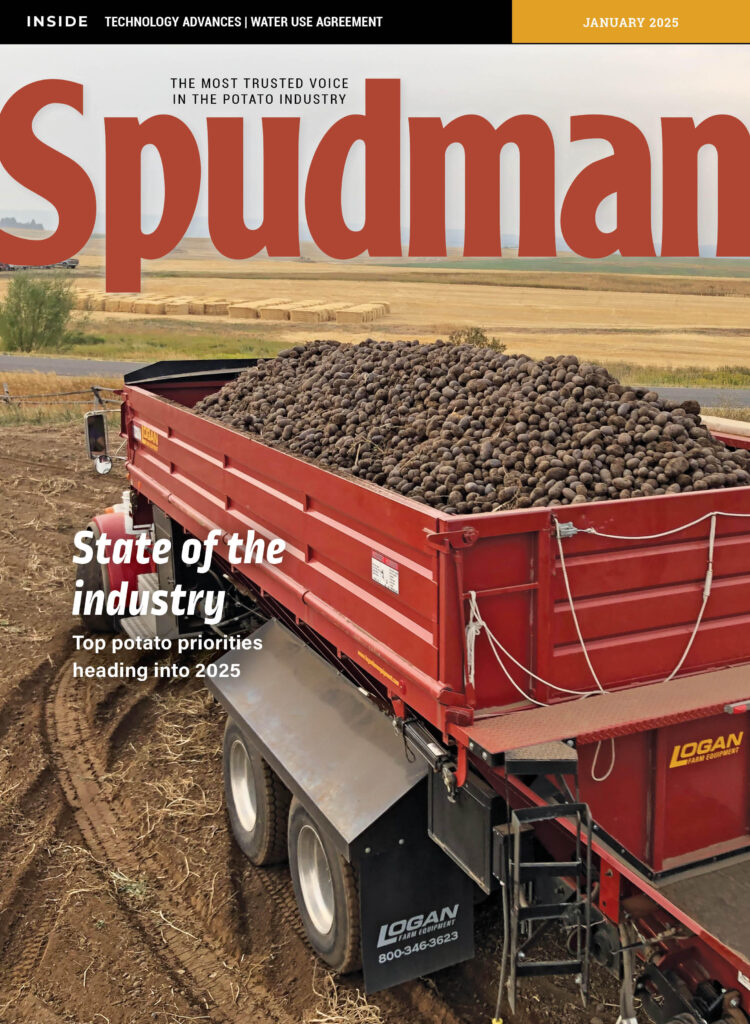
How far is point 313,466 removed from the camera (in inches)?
184

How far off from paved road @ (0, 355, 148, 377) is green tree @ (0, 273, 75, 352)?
63 cm

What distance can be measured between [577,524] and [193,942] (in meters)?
2.90

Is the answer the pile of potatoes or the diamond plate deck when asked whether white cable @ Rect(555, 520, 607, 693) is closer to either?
the diamond plate deck

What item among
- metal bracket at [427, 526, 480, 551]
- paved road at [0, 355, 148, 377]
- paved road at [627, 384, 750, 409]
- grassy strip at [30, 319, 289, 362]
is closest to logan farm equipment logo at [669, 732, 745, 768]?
metal bracket at [427, 526, 480, 551]

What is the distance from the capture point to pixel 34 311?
3061 cm

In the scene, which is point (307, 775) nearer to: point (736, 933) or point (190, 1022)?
point (190, 1022)

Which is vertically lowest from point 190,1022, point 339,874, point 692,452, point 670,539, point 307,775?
point 190,1022

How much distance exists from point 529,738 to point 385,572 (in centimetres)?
96

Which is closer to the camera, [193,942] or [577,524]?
[577,524]

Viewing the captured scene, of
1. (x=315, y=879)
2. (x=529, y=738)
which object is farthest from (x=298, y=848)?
(x=529, y=738)

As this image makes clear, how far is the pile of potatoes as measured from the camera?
412 cm

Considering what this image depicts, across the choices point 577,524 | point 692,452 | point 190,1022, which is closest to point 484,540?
point 577,524

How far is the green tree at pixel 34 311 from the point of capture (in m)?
30.5

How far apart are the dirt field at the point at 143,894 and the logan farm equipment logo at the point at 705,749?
3.86 feet
